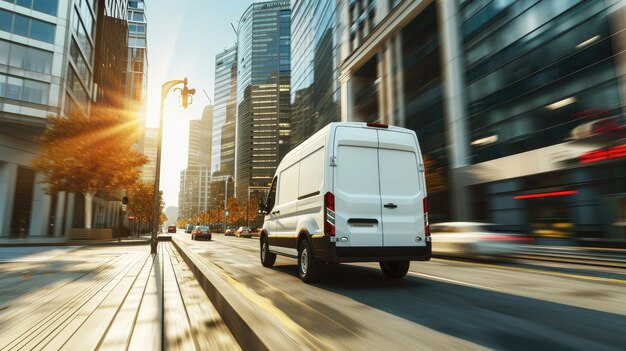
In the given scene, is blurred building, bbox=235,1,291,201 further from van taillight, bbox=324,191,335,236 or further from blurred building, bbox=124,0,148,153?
van taillight, bbox=324,191,335,236

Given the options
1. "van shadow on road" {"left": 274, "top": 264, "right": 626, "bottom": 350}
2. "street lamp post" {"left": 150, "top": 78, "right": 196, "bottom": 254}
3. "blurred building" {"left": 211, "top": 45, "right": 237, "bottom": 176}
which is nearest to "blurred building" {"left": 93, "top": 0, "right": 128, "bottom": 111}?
"street lamp post" {"left": 150, "top": 78, "right": 196, "bottom": 254}

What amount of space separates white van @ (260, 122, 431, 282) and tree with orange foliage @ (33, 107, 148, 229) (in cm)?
2206

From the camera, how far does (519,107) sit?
20016mm

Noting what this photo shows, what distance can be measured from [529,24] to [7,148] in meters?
32.6

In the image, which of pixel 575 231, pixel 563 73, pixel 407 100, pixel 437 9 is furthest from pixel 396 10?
pixel 575 231

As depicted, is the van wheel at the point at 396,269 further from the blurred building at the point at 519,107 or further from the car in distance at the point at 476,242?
the blurred building at the point at 519,107

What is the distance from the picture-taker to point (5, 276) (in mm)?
7176

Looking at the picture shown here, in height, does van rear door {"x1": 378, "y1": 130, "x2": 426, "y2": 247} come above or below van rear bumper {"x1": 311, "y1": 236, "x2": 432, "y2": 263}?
above

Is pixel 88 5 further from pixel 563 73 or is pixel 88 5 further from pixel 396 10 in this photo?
pixel 563 73

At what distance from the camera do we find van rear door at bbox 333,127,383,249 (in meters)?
5.78

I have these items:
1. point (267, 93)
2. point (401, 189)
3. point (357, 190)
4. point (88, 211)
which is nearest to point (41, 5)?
point (88, 211)

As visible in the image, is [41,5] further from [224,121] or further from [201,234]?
[224,121]

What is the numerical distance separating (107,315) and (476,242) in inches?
420

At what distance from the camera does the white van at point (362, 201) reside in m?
5.79
